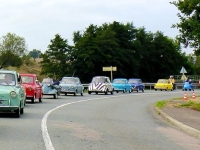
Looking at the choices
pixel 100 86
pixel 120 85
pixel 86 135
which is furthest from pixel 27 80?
pixel 120 85

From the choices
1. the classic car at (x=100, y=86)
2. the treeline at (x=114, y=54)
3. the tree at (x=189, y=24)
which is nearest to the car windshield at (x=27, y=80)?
the tree at (x=189, y=24)

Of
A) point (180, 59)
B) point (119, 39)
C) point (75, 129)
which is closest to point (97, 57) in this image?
point (119, 39)

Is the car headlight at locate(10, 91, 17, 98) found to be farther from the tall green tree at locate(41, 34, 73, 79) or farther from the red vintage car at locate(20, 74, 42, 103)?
the tall green tree at locate(41, 34, 73, 79)

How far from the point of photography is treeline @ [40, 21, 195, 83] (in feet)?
293

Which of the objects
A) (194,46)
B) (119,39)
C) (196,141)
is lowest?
(196,141)

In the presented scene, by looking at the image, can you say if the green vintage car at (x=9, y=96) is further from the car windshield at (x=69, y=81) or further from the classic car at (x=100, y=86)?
the classic car at (x=100, y=86)

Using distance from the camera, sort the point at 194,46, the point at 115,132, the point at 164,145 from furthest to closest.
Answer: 1. the point at 194,46
2. the point at 115,132
3. the point at 164,145

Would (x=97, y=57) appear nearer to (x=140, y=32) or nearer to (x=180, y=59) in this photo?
(x=140, y=32)

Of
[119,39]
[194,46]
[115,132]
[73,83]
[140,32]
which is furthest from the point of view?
[140,32]

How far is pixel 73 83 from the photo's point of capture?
138 feet

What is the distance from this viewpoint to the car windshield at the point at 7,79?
18766 mm

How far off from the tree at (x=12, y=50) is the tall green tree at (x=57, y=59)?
34.9m

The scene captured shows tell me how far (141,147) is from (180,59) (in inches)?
4317

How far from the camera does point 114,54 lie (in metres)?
96.5
